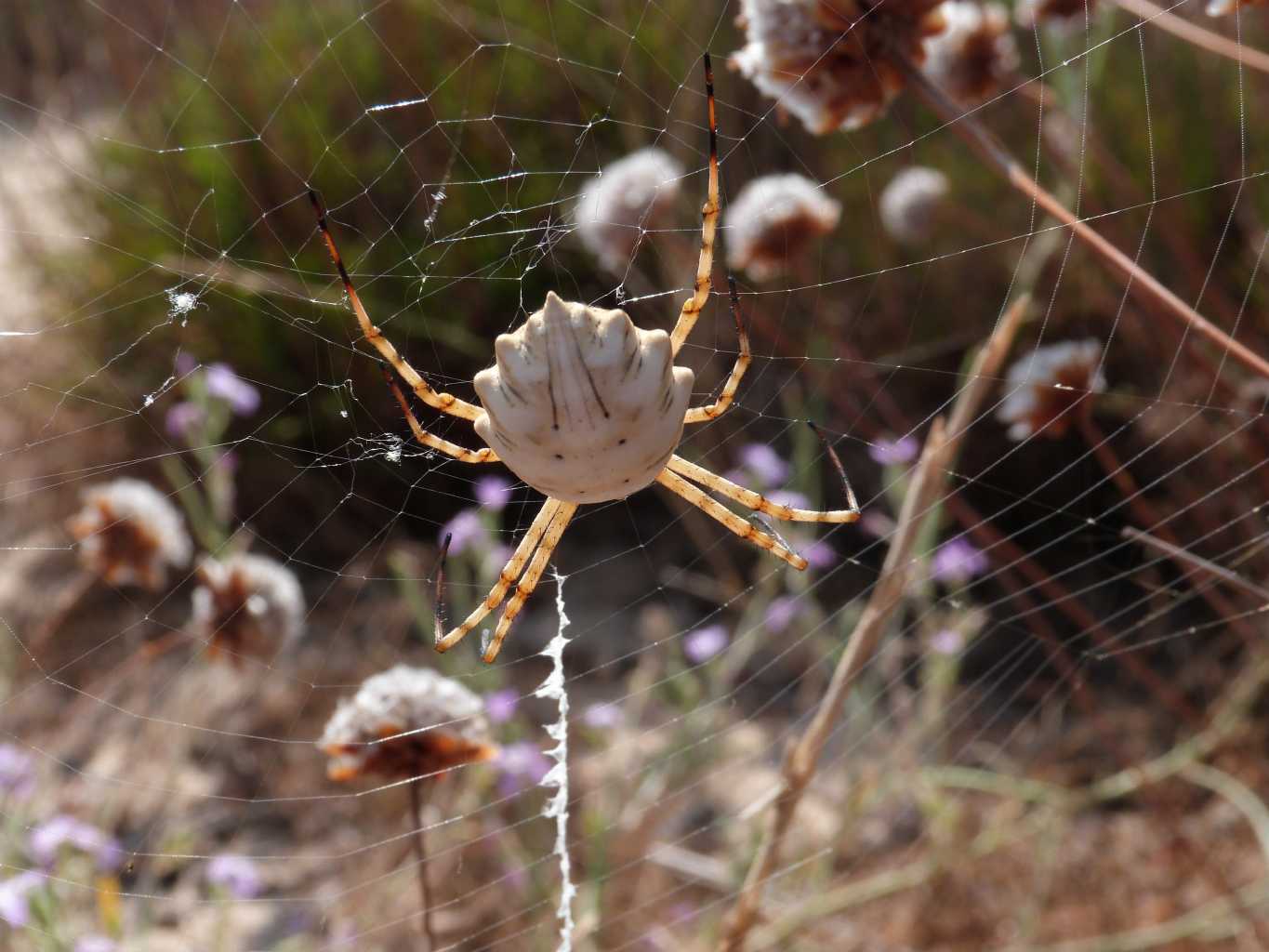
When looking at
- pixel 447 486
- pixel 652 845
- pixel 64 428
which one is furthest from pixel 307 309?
pixel 64 428

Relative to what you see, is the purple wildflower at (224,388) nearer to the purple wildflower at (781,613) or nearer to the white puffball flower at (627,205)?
the white puffball flower at (627,205)

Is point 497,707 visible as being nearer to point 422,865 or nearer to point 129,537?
point 422,865

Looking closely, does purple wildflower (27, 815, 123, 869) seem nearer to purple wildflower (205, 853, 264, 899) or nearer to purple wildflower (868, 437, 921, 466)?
purple wildflower (205, 853, 264, 899)

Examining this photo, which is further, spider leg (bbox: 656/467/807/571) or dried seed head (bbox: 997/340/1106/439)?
dried seed head (bbox: 997/340/1106/439)

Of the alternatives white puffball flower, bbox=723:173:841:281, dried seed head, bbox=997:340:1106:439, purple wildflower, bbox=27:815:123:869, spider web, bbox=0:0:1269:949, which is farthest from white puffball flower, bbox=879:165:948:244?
purple wildflower, bbox=27:815:123:869

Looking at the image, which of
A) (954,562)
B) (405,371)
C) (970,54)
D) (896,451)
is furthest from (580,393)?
(954,562)

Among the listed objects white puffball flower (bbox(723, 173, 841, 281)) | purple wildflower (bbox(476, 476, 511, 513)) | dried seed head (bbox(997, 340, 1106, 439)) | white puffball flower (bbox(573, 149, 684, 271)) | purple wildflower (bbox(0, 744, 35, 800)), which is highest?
white puffball flower (bbox(573, 149, 684, 271))

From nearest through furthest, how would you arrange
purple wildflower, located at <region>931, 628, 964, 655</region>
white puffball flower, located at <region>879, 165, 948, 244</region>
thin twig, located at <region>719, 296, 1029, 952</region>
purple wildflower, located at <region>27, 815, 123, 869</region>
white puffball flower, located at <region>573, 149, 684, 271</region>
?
thin twig, located at <region>719, 296, 1029, 952</region> → purple wildflower, located at <region>27, 815, 123, 869</region> → purple wildflower, located at <region>931, 628, 964, 655</region> → white puffball flower, located at <region>573, 149, 684, 271</region> → white puffball flower, located at <region>879, 165, 948, 244</region>
